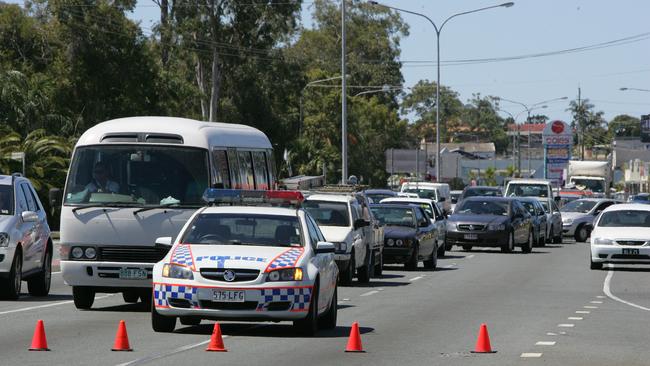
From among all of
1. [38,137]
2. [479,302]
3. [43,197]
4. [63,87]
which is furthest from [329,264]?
[63,87]

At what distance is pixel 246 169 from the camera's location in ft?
72.5

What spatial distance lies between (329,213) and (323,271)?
34.2ft

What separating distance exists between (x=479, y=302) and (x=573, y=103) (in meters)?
172

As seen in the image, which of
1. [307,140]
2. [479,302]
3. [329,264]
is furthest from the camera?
[307,140]

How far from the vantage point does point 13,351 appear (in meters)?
14.1

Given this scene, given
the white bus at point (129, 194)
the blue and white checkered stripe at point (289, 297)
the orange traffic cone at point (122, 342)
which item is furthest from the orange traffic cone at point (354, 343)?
the white bus at point (129, 194)

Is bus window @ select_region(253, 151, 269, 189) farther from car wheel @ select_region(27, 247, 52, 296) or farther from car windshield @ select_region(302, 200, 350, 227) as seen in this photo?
car wheel @ select_region(27, 247, 52, 296)

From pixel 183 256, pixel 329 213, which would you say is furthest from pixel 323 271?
pixel 329 213

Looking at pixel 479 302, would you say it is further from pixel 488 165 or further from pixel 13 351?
pixel 488 165

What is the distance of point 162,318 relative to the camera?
15953mm

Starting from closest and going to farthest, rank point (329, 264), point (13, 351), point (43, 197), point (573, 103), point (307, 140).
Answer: point (13, 351) → point (329, 264) → point (43, 197) → point (307, 140) → point (573, 103)

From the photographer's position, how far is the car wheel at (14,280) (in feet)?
67.6

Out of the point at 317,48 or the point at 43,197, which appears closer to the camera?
the point at 43,197

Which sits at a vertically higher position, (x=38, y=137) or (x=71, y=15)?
(x=71, y=15)
